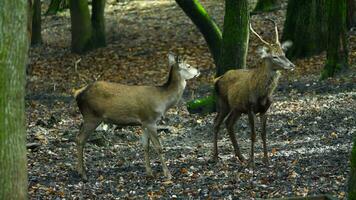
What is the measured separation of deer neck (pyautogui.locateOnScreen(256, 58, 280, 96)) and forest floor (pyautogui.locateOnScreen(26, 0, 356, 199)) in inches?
39.5

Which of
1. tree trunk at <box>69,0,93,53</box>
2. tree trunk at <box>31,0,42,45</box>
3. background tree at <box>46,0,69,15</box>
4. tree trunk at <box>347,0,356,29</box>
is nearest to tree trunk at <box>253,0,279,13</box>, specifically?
tree trunk at <box>347,0,356,29</box>

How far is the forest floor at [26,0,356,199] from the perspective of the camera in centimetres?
1026

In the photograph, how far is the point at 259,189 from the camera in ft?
32.1

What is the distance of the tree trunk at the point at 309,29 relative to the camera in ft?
69.2

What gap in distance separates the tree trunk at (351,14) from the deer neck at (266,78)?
1164 centimetres

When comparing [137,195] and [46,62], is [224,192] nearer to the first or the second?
[137,195]

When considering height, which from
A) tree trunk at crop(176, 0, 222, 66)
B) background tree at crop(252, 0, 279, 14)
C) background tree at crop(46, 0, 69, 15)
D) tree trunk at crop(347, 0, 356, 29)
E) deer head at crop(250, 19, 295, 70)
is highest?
deer head at crop(250, 19, 295, 70)

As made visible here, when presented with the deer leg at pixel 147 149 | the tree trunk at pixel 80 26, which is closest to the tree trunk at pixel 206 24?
the deer leg at pixel 147 149

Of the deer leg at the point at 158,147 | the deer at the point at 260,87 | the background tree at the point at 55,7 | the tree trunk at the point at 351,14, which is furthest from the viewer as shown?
the background tree at the point at 55,7

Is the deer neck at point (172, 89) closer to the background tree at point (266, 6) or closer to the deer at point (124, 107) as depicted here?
the deer at point (124, 107)

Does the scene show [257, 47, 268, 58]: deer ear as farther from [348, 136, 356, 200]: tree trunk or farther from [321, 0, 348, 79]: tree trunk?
[321, 0, 348, 79]: tree trunk

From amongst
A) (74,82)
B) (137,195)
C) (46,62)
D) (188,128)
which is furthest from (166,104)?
(46,62)

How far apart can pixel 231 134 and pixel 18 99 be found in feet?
17.1

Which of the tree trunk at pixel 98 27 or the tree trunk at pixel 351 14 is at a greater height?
the tree trunk at pixel 351 14
